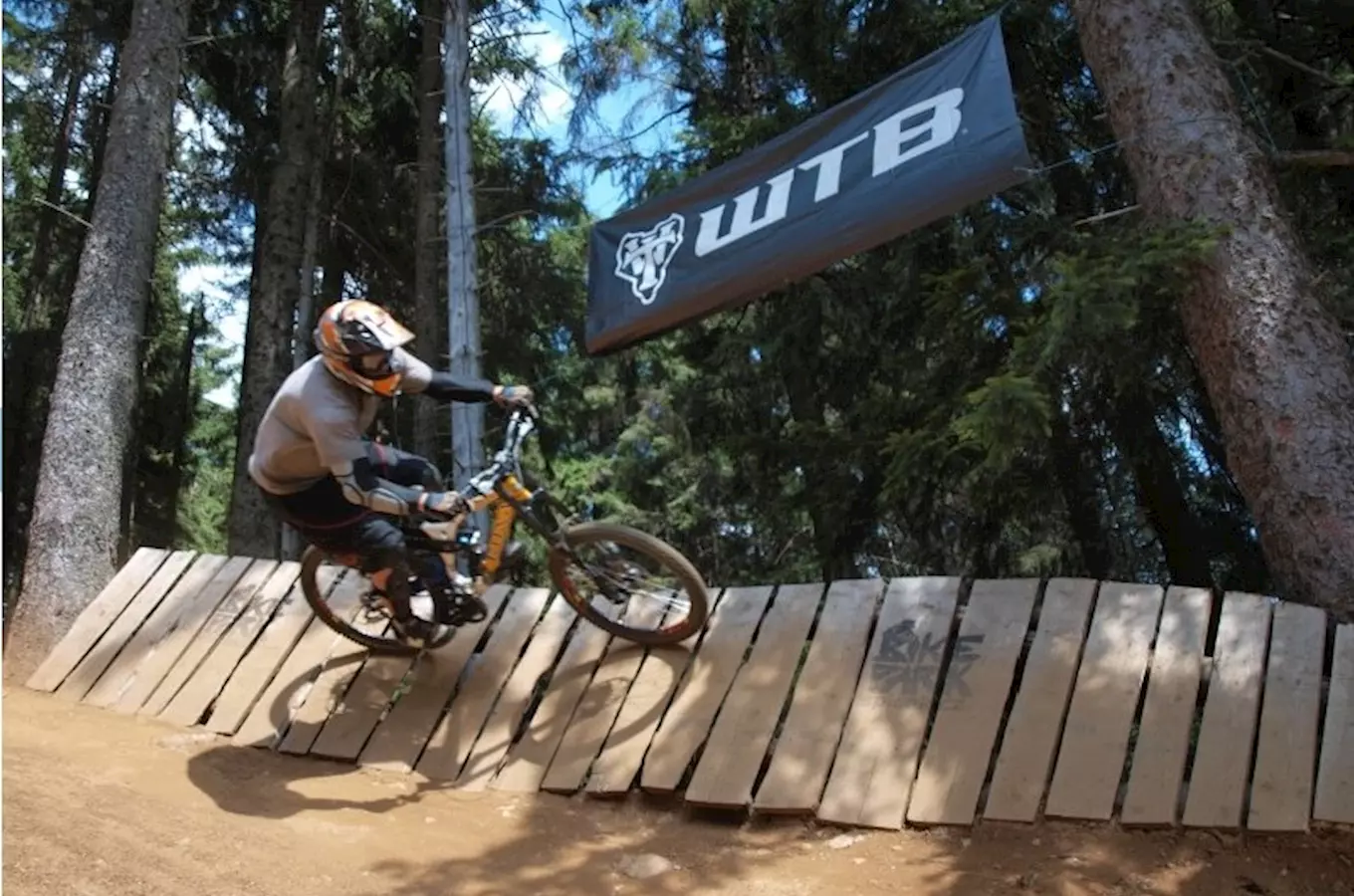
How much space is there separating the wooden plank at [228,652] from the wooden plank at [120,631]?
0.64 meters

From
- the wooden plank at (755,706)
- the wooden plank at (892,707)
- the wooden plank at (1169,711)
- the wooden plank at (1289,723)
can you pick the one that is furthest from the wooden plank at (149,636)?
the wooden plank at (1289,723)

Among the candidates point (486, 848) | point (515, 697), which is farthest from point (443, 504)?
point (486, 848)

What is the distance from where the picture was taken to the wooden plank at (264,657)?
5.12 metres

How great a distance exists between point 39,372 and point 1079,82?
477 inches

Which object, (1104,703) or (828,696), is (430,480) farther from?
(1104,703)

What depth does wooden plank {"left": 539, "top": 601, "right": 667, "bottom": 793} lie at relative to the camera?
14.5ft

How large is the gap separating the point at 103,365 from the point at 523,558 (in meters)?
3.60

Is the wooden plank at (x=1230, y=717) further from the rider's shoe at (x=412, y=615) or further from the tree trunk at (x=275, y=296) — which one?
the tree trunk at (x=275, y=296)

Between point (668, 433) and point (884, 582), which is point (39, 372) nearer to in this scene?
point (668, 433)

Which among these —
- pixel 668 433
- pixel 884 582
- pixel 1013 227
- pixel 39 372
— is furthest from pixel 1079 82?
pixel 39 372

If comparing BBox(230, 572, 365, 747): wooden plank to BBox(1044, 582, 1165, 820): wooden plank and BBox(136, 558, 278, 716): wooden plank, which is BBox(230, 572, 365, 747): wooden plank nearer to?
BBox(136, 558, 278, 716): wooden plank

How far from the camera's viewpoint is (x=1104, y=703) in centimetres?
379

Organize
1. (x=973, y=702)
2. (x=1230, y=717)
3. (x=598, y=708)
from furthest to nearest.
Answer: (x=598, y=708), (x=973, y=702), (x=1230, y=717)

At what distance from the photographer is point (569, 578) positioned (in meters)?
4.89
